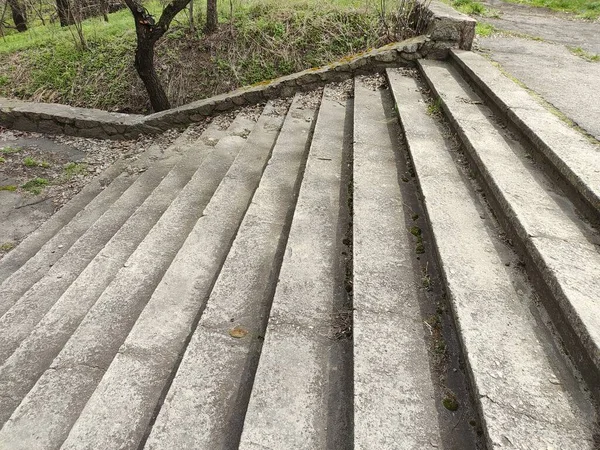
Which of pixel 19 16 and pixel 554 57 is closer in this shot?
Answer: pixel 554 57

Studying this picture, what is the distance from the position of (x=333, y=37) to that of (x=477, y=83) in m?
3.25

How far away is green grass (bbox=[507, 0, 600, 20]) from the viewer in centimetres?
733

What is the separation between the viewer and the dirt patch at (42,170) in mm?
4500

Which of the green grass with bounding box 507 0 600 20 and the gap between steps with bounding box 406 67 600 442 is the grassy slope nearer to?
the gap between steps with bounding box 406 67 600 442

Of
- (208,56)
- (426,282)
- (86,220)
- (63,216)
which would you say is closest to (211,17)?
(208,56)

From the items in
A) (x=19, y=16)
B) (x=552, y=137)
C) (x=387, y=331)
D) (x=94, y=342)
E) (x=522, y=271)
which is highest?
(x=552, y=137)

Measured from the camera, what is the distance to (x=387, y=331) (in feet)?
6.14

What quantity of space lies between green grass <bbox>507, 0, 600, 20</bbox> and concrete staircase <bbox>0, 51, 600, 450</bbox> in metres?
5.40

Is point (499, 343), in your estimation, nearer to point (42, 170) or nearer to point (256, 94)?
point (256, 94)

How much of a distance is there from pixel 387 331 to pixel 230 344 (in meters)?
0.76

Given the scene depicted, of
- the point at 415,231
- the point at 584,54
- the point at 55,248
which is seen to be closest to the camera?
the point at 415,231

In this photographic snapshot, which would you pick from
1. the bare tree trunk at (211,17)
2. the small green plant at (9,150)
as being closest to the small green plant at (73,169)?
the small green plant at (9,150)

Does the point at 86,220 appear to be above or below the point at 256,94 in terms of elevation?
below

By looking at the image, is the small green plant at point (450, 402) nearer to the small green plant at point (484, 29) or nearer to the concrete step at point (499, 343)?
the concrete step at point (499, 343)
